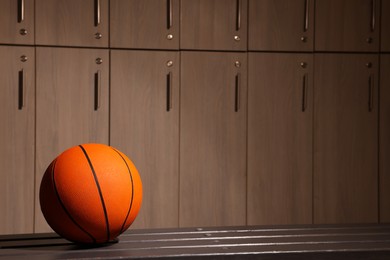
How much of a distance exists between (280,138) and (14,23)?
1792mm

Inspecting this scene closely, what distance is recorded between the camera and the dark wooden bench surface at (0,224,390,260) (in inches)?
77.1

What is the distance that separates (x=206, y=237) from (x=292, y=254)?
37 cm

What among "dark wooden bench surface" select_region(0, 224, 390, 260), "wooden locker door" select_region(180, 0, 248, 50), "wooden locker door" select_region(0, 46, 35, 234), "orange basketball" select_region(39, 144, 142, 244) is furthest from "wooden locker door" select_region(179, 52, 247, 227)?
"orange basketball" select_region(39, 144, 142, 244)

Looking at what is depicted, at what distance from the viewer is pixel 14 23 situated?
405 centimetres

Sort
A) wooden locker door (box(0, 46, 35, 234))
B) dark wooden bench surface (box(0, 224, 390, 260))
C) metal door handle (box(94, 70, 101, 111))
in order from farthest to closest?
1. metal door handle (box(94, 70, 101, 111))
2. wooden locker door (box(0, 46, 35, 234))
3. dark wooden bench surface (box(0, 224, 390, 260))

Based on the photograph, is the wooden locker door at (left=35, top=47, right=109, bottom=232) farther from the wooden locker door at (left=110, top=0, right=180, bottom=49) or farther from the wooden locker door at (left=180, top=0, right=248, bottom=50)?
the wooden locker door at (left=180, top=0, right=248, bottom=50)

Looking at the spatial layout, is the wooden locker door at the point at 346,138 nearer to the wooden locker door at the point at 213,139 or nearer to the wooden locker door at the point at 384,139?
the wooden locker door at the point at 384,139

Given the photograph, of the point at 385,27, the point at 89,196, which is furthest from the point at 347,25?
the point at 89,196

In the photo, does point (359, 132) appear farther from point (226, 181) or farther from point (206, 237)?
point (206, 237)

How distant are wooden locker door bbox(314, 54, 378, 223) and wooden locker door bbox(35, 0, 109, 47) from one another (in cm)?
140

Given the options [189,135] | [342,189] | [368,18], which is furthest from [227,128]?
[368,18]

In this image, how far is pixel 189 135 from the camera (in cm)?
426

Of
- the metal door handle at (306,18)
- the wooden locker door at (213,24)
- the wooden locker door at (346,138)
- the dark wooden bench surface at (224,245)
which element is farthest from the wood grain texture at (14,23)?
the dark wooden bench surface at (224,245)

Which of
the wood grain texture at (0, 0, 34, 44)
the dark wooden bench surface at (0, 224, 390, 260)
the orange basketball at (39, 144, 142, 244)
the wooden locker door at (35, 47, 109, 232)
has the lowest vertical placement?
the dark wooden bench surface at (0, 224, 390, 260)
